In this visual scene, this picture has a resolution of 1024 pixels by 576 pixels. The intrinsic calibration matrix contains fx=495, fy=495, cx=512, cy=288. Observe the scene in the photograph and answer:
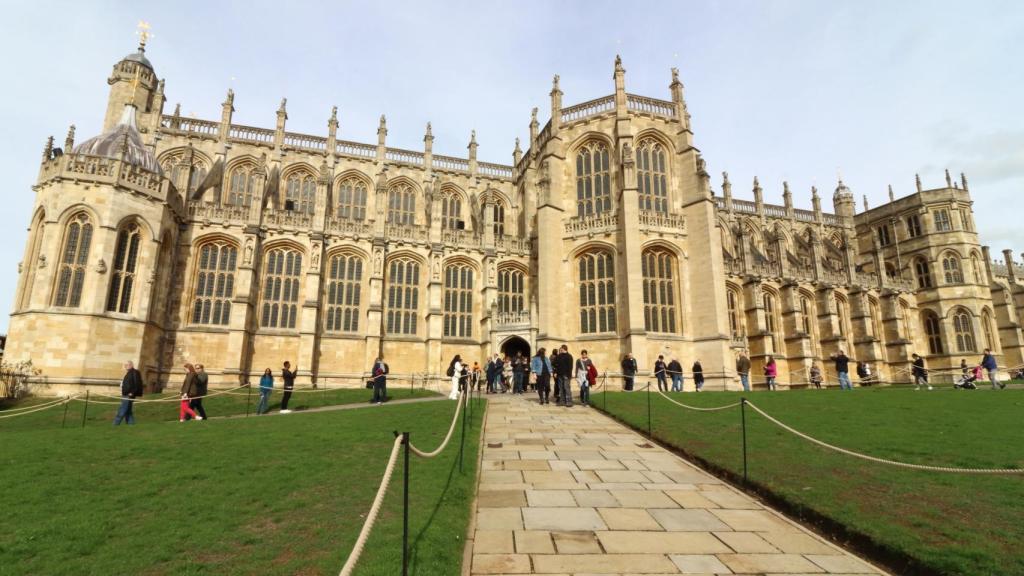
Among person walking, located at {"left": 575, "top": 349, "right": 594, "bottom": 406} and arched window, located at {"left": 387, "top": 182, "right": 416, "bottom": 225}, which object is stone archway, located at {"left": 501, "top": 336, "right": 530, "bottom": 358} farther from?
person walking, located at {"left": 575, "top": 349, "right": 594, "bottom": 406}

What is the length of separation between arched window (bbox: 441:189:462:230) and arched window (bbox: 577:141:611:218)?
29.1 ft

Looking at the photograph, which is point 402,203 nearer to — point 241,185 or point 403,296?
point 403,296

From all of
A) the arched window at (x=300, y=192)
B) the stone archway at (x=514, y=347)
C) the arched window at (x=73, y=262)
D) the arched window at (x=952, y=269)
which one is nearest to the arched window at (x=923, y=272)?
the arched window at (x=952, y=269)

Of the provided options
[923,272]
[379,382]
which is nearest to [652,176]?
[379,382]

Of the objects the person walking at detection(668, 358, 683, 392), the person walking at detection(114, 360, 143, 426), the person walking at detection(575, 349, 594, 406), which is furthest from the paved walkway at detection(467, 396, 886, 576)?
the person walking at detection(668, 358, 683, 392)

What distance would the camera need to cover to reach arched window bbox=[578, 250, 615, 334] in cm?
2500

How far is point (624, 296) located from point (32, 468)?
21.4 metres

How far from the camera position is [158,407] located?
1662 cm

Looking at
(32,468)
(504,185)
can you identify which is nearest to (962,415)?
(32,468)

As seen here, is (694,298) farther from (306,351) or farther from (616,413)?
(306,351)

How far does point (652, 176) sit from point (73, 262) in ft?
87.2

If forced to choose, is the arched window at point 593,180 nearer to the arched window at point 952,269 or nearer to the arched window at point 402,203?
the arched window at point 402,203

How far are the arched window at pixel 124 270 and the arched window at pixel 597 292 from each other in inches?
795

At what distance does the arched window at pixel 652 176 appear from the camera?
2678cm
